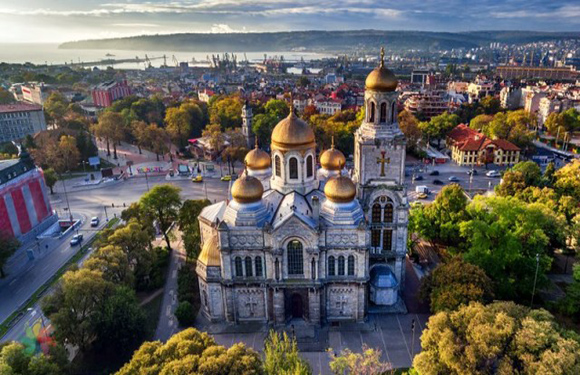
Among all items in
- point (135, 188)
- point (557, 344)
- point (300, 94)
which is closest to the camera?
point (557, 344)

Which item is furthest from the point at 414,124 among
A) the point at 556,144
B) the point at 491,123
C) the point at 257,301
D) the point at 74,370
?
the point at 74,370

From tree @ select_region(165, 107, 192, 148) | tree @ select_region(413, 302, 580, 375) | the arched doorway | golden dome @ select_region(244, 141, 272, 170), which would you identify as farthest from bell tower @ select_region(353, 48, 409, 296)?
tree @ select_region(165, 107, 192, 148)

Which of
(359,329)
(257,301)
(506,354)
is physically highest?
(506,354)

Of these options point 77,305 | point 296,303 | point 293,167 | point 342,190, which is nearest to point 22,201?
point 77,305

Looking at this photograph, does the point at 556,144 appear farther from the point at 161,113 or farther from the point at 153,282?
the point at 161,113

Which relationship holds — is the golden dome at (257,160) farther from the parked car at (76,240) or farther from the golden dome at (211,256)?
the parked car at (76,240)
